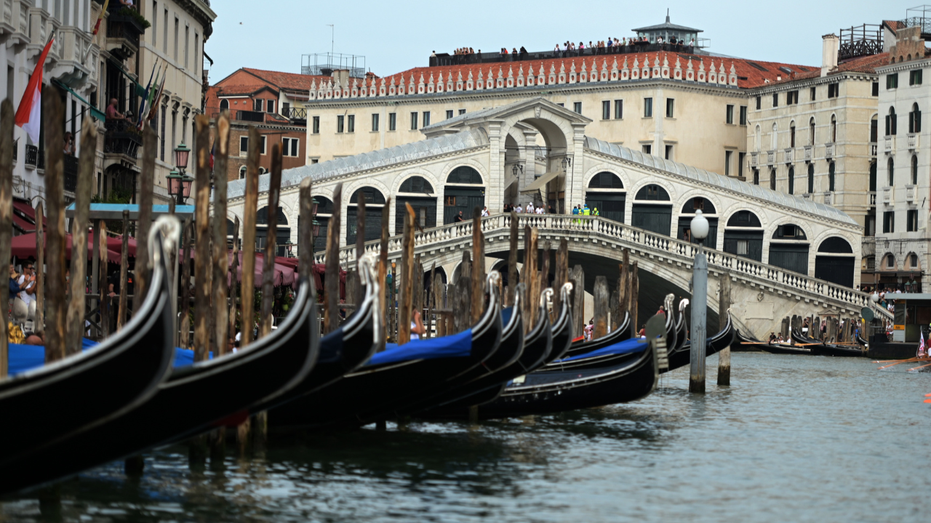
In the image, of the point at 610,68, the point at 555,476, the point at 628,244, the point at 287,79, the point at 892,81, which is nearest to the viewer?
the point at 555,476

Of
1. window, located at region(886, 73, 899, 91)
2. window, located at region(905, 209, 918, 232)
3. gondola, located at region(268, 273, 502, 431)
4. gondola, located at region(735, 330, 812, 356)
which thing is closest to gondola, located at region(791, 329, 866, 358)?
gondola, located at region(735, 330, 812, 356)

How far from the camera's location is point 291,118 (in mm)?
55531

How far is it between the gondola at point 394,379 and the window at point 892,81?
31.7m

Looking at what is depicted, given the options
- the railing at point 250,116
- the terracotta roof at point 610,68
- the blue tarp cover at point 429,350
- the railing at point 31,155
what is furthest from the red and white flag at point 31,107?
the railing at point 250,116

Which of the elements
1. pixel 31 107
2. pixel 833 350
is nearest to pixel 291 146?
pixel 833 350

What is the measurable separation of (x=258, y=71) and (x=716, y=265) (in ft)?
88.0

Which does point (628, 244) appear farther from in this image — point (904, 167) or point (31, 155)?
point (31, 155)

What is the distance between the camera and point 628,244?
112ft

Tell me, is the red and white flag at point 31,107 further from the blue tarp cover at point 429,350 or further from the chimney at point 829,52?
the chimney at point 829,52

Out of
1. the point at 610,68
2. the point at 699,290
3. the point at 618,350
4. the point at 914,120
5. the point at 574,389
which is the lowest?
the point at 574,389

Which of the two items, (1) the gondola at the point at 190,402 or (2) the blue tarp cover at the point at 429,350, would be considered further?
(2) the blue tarp cover at the point at 429,350

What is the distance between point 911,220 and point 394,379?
32187 millimetres

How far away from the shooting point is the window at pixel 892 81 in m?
41.0

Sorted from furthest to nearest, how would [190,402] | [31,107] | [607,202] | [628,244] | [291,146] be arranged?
[291,146], [607,202], [628,244], [31,107], [190,402]
